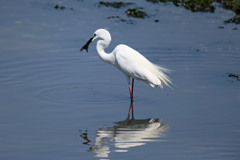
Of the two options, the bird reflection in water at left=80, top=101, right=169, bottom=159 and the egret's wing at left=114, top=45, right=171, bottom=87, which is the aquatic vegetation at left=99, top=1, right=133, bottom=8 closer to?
the egret's wing at left=114, top=45, right=171, bottom=87

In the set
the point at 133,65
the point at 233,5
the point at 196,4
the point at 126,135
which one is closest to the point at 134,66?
the point at 133,65

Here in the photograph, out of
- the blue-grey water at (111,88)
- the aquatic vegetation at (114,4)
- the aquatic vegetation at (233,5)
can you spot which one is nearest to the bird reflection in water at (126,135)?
the blue-grey water at (111,88)

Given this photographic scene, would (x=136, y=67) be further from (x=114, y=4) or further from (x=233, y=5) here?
(x=233, y=5)

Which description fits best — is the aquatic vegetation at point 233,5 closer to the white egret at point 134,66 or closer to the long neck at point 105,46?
the white egret at point 134,66

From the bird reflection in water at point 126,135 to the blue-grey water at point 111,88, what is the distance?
0.05 feet

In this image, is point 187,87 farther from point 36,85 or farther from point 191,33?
point 191,33

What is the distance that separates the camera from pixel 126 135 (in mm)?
6699

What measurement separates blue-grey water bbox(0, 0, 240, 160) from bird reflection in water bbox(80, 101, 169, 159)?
14 millimetres

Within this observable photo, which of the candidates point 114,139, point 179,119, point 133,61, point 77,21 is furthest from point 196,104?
point 77,21

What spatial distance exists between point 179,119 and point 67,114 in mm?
1752

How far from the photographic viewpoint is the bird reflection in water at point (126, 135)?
6.21 m

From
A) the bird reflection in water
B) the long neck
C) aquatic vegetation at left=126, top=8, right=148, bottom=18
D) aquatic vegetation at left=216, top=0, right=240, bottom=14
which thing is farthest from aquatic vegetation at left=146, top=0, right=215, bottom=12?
the bird reflection in water

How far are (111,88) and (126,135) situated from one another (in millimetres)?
2094

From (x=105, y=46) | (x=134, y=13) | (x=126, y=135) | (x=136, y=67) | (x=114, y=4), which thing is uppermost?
(x=114, y=4)
